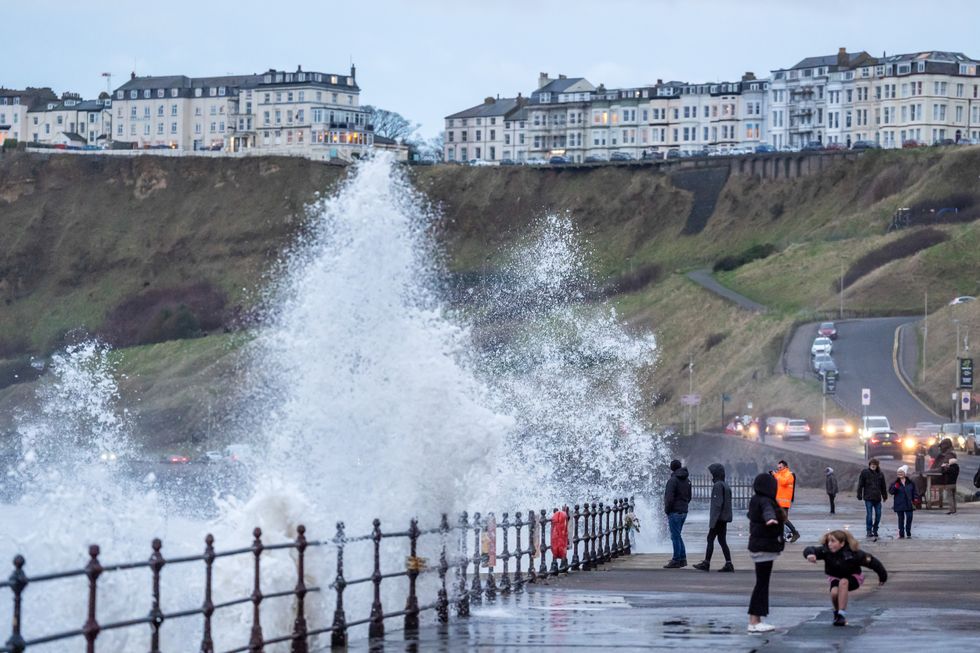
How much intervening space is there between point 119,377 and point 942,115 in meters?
83.4

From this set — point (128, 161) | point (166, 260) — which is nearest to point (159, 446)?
point (166, 260)

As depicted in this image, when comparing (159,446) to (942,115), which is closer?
(159,446)

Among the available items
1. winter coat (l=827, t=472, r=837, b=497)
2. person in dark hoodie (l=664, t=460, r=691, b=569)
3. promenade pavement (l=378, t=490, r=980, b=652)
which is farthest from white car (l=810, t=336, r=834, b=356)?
person in dark hoodie (l=664, t=460, r=691, b=569)

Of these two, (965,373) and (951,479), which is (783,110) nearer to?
(965,373)

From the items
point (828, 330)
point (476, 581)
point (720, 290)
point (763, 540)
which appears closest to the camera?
point (763, 540)

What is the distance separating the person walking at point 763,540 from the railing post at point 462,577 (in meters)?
2.82

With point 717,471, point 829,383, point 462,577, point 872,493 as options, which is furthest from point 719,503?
point 829,383

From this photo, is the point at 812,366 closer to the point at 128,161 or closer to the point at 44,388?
the point at 44,388

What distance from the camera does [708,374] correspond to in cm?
9750

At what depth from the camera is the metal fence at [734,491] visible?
46769mm

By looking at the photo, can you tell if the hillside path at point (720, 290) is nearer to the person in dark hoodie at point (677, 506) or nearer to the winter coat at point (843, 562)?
the person in dark hoodie at point (677, 506)

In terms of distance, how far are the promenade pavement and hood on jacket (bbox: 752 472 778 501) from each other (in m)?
1.17

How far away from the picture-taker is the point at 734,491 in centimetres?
4872

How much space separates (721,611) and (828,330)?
2978 inches
